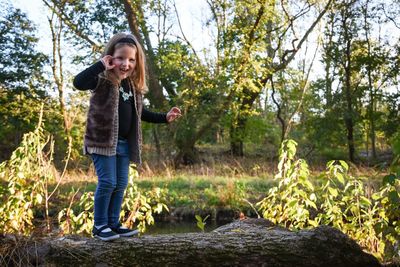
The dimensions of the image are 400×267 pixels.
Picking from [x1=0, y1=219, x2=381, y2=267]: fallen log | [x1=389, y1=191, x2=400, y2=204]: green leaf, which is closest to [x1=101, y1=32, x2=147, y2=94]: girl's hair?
[x1=0, y1=219, x2=381, y2=267]: fallen log

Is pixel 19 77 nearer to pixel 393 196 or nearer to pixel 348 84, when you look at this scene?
pixel 348 84

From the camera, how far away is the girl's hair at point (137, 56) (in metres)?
3.28

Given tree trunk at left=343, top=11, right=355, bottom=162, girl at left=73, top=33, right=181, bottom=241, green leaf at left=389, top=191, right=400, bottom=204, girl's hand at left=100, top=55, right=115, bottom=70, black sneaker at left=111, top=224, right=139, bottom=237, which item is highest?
tree trunk at left=343, top=11, right=355, bottom=162

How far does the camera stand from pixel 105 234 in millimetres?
2979

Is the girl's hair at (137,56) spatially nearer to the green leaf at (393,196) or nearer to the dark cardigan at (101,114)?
the dark cardigan at (101,114)

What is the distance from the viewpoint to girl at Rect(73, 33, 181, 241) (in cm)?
310

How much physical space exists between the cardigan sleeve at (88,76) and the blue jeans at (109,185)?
49 centimetres

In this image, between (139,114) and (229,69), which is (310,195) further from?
(229,69)

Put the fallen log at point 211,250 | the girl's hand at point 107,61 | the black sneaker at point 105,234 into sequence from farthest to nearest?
1. the girl's hand at point 107,61
2. the black sneaker at point 105,234
3. the fallen log at point 211,250

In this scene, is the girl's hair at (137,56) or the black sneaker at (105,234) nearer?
the black sneaker at (105,234)

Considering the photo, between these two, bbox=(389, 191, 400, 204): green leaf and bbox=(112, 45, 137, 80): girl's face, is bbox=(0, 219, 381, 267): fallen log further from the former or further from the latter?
bbox=(112, 45, 137, 80): girl's face

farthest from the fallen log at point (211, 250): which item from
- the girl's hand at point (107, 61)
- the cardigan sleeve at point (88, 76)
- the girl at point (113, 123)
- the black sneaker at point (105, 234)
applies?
the girl's hand at point (107, 61)

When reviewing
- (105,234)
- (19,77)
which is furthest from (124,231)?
(19,77)

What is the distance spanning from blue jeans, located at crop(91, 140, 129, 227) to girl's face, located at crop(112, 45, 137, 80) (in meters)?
0.51
